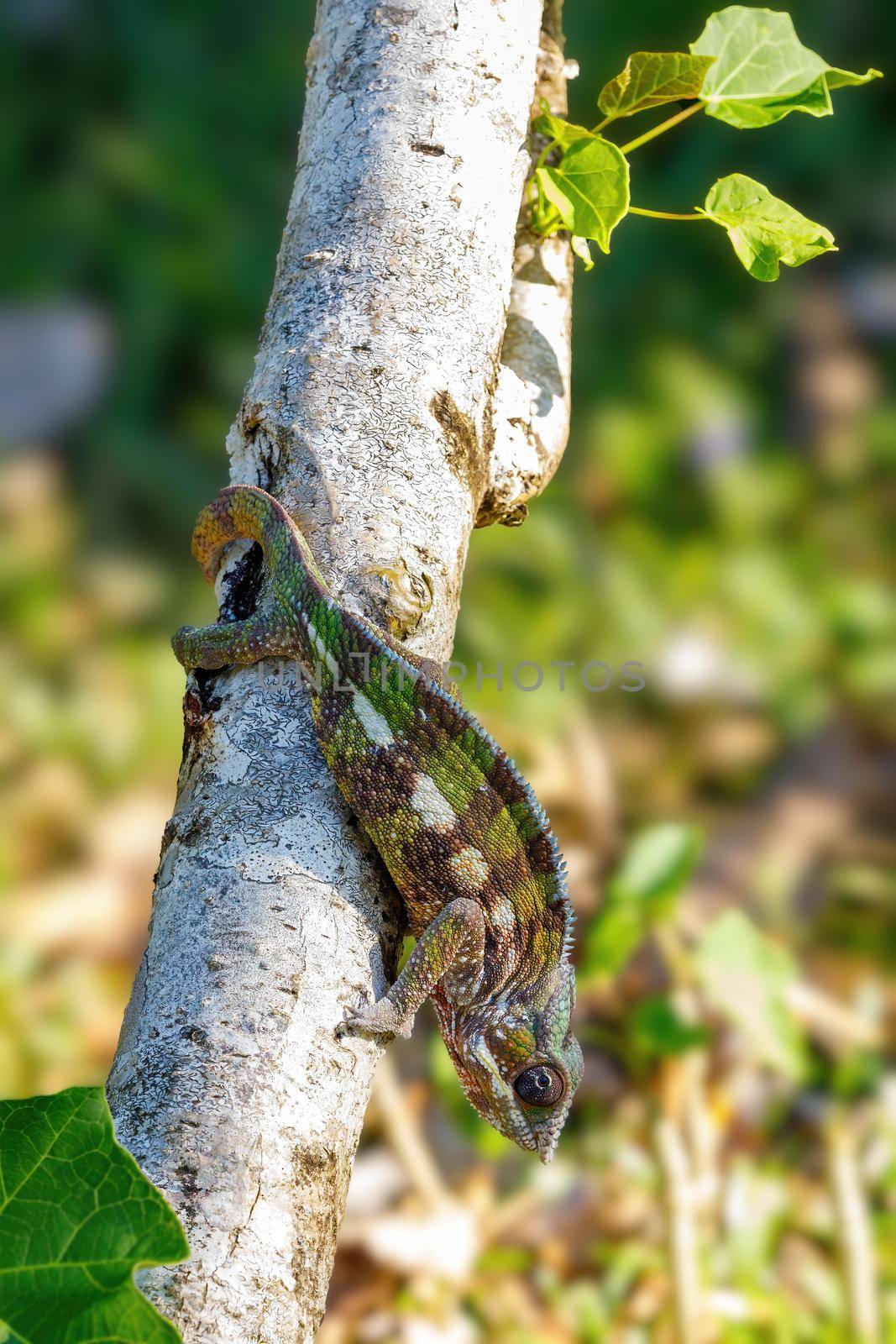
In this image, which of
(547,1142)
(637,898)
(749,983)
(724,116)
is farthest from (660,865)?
(724,116)

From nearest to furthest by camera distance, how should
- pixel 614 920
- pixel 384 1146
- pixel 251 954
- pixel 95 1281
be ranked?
pixel 95 1281, pixel 251 954, pixel 614 920, pixel 384 1146

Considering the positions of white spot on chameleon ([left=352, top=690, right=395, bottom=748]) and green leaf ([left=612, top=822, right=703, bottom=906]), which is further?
green leaf ([left=612, top=822, right=703, bottom=906])

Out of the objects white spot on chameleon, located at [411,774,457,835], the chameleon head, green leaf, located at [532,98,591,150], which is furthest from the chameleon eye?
green leaf, located at [532,98,591,150]

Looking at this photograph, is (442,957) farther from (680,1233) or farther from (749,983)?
(680,1233)

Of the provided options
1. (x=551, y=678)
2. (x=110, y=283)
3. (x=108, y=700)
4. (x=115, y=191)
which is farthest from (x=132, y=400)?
(x=551, y=678)

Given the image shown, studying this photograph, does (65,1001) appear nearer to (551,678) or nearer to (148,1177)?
(551,678)

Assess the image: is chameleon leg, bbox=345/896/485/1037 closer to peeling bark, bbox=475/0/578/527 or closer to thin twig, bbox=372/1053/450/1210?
peeling bark, bbox=475/0/578/527
